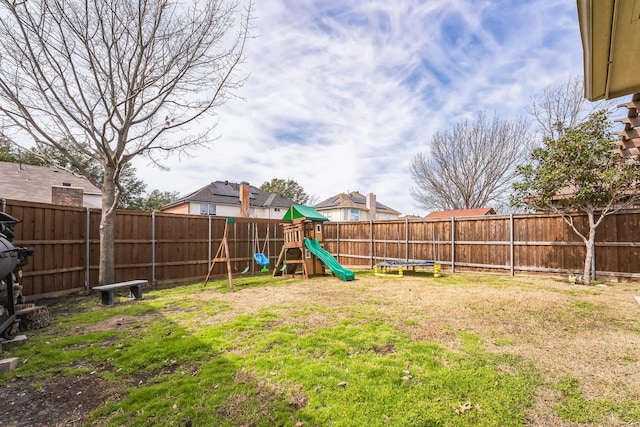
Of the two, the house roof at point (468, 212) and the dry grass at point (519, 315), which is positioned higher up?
the house roof at point (468, 212)

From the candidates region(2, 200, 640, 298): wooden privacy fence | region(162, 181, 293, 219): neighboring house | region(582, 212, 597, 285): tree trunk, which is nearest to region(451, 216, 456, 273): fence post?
region(2, 200, 640, 298): wooden privacy fence

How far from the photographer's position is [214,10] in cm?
714

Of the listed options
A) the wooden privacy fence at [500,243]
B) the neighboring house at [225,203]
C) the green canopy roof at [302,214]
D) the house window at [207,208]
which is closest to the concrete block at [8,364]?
the green canopy roof at [302,214]

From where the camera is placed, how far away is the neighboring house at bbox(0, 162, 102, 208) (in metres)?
14.3

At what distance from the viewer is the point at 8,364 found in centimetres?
301

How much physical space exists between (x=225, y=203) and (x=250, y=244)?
16.0 metres

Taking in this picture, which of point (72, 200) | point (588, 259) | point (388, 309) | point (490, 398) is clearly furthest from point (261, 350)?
point (72, 200)

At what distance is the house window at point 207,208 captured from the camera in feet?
79.4

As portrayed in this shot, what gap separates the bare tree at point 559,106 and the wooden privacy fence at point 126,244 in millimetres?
14692

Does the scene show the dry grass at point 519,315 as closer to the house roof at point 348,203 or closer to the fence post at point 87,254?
the fence post at point 87,254

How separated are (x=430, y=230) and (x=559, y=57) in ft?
28.4

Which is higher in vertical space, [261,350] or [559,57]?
[559,57]

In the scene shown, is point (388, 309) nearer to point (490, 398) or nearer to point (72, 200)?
point (490, 398)

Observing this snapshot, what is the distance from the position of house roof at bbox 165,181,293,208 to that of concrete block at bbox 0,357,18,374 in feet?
71.5
